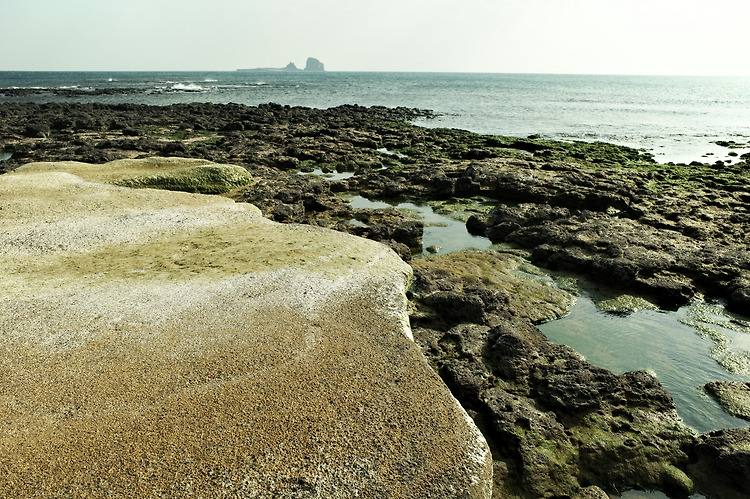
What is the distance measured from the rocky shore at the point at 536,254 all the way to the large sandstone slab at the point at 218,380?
1362 millimetres

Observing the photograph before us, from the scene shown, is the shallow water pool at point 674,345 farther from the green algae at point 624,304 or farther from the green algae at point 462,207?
the green algae at point 462,207

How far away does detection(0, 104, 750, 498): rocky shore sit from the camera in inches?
260

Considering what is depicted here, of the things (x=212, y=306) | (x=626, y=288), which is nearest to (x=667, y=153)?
(x=626, y=288)

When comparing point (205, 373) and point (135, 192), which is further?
point (135, 192)

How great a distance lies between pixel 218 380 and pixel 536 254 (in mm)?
10261

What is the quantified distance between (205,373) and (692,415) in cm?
752

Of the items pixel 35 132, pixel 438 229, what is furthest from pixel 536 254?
pixel 35 132

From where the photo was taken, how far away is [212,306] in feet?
26.1

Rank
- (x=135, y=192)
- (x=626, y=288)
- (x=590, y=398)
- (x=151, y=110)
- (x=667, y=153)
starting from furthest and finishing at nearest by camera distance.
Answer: (x=151, y=110) < (x=667, y=153) < (x=135, y=192) < (x=626, y=288) < (x=590, y=398)

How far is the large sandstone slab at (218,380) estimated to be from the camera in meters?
4.93

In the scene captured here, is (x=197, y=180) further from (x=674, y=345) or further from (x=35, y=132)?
(x=35, y=132)

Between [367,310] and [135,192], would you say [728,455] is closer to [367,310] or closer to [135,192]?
[367,310]

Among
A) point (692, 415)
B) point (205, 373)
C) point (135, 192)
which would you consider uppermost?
point (135, 192)

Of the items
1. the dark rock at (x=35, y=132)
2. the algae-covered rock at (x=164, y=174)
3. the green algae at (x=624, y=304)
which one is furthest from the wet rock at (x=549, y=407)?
the dark rock at (x=35, y=132)
